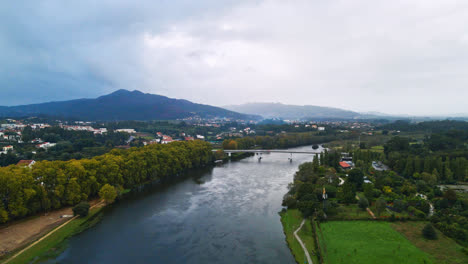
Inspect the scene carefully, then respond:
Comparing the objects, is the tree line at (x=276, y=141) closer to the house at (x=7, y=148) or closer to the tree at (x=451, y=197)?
the house at (x=7, y=148)

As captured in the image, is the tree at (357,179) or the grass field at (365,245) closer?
the grass field at (365,245)

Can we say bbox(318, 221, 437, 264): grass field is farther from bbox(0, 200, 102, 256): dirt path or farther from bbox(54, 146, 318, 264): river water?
bbox(0, 200, 102, 256): dirt path

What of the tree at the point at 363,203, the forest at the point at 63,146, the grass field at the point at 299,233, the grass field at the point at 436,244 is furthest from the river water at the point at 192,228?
the forest at the point at 63,146

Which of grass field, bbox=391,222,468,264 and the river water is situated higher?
grass field, bbox=391,222,468,264

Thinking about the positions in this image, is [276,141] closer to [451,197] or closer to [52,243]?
[451,197]

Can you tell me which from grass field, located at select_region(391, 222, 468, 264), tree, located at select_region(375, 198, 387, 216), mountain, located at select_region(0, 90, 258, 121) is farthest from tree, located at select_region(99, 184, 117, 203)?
mountain, located at select_region(0, 90, 258, 121)

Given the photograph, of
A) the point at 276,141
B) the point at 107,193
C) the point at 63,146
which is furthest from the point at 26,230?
the point at 276,141
